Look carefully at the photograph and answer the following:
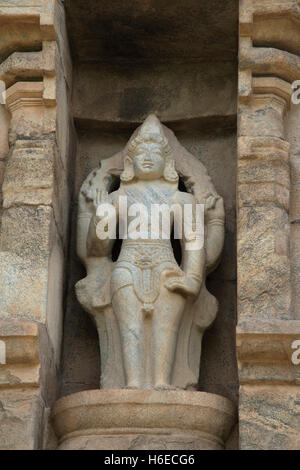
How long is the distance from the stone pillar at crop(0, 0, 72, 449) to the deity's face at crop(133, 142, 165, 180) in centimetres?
48

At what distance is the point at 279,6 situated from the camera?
7.54 m

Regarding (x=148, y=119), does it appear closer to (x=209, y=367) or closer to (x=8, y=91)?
(x=8, y=91)

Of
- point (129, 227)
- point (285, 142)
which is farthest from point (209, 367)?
point (285, 142)

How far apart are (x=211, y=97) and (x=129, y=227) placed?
50.6 inches

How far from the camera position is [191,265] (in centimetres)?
739

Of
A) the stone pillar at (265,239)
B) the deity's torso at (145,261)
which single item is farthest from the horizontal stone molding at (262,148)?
the deity's torso at (145,261)

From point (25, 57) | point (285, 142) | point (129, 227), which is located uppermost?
point (25, 57)

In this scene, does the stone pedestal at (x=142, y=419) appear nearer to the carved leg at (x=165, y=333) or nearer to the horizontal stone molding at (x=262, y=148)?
the carved leg at (x=165, y=333)

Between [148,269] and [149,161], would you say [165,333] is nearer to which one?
[148,269]

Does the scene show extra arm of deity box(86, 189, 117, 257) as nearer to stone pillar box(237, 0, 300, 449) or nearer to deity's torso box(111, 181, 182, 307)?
deity's torso box(111, 181, 182, 307)

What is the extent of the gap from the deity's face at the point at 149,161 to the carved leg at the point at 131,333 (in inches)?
32.8

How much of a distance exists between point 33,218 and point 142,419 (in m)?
1.38

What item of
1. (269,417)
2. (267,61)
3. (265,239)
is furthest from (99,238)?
(269,417)

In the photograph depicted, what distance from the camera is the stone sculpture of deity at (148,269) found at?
7207 mm
